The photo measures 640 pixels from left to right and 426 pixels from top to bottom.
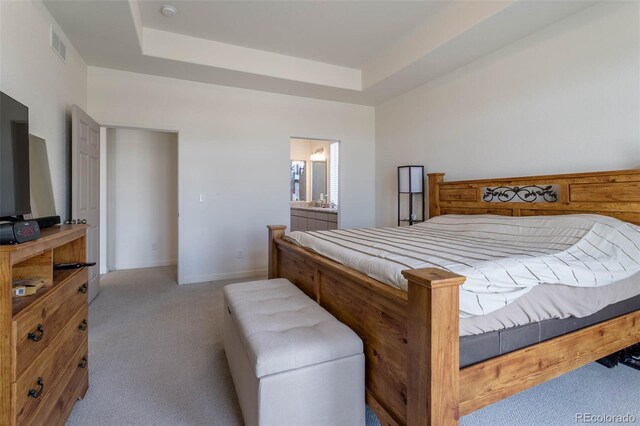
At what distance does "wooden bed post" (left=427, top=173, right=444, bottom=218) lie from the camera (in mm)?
3576

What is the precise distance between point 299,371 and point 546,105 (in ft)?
9.58

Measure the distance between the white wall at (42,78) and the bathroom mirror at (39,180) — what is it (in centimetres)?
14

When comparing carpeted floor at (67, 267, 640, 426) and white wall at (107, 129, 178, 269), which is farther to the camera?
white wall at (107, 129, 178, 269)

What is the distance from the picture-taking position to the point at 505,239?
7.20 ft

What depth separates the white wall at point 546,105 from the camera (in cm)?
221

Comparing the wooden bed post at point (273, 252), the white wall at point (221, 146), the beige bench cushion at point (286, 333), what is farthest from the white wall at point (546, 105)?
the beige bench cushion at point (286, 333)

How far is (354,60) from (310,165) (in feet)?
11.5

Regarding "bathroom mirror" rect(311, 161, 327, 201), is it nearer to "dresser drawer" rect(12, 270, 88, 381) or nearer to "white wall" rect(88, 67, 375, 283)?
"white wall" rect(88, 67, 375, 283)

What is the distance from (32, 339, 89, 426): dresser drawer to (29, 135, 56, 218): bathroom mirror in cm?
103

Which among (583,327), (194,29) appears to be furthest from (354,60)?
(583,327)

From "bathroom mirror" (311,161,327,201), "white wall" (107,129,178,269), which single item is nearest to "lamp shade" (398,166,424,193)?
"bathroom mirror" (311,161,327,201)

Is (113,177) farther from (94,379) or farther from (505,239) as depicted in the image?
(505,239)

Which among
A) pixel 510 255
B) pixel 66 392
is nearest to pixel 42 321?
pixel 66 392

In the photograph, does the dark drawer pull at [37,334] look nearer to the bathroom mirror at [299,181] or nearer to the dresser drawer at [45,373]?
the dresser drawer at [45,373]
